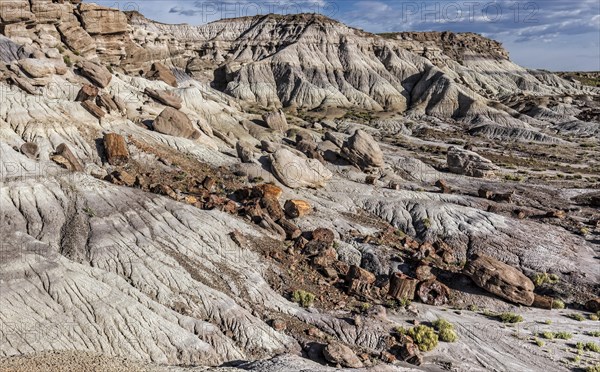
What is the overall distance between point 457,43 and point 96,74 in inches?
5293

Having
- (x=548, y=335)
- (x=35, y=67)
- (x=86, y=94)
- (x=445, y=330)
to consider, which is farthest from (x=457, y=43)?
(x=445, y=330)

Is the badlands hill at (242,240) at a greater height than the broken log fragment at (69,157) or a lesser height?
lesser

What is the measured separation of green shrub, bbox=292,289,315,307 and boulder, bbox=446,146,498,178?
31.5 metres

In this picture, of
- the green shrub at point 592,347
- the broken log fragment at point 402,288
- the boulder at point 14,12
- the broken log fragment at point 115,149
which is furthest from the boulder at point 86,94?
the green shrub at point 592,347

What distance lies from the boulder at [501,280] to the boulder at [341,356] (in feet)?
36.1

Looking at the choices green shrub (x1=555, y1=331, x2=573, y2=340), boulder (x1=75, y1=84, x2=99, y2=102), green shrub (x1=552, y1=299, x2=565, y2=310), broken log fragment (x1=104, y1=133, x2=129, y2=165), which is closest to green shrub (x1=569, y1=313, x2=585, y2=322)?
green shrub (x1=552, y1=299, x2=565, y2=310)

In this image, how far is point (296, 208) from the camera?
31.7 m

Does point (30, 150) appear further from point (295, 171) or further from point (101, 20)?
point (101, 20)

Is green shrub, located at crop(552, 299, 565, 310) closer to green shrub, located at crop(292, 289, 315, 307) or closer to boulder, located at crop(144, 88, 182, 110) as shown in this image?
green shrub, located at crop(292, 289, 315, 307)

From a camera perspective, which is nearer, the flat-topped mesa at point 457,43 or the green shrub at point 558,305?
the green shrub at point 558,305

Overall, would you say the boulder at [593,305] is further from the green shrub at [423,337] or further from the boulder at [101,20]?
the boulder at [101,20]

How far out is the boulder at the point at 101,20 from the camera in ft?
179

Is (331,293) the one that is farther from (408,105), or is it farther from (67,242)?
(408,105)

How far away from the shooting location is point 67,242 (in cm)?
2327
